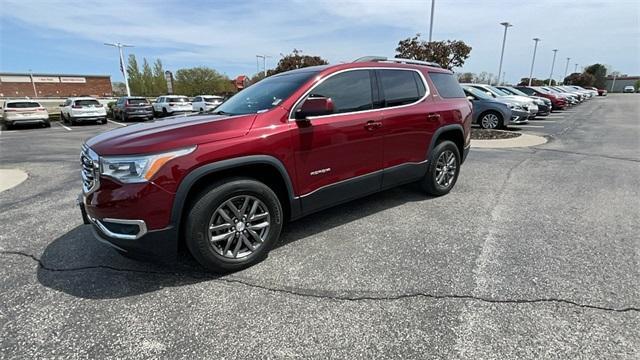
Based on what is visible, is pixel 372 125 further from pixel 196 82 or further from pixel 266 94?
pixel 196 82

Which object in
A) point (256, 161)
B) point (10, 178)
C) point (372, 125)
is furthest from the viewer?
point (10, 178)

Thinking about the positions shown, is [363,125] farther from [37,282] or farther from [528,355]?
[37,282]

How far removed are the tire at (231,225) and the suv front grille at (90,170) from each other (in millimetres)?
764

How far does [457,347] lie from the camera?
2131mm

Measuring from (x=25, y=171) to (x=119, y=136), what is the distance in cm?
604

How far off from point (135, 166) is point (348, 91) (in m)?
2.18

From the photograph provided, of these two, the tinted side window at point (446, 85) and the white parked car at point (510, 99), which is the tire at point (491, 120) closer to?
the white parked car at point (510, 99)

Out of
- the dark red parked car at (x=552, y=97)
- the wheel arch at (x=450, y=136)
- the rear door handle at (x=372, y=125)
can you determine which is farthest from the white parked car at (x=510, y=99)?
the rear door handle at (x=372, y=125)

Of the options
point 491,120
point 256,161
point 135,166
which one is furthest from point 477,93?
point 135,166

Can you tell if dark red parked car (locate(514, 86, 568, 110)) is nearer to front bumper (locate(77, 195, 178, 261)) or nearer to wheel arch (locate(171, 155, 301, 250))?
wheel arch (locate(171, 155, 301, 250))

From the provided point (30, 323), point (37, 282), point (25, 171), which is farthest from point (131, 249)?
point (25, 171)

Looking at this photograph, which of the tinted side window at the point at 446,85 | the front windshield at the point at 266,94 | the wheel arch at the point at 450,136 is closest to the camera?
the front windshield at the point at 266,94

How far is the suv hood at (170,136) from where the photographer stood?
2.55m

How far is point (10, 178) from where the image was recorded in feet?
21.2
